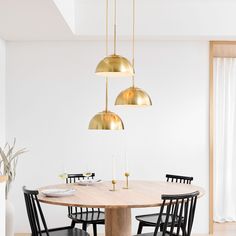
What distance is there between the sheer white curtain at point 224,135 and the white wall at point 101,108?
31.0 inches

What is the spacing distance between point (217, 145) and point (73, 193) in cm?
332

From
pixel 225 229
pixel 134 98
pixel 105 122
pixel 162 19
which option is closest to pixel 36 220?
pixel 105 122

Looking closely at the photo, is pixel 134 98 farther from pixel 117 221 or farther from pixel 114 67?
pixel 117 221

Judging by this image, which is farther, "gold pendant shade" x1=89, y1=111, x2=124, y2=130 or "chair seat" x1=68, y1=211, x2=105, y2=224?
"chair seat" x1=68, y1=211, x2=105, y2=224

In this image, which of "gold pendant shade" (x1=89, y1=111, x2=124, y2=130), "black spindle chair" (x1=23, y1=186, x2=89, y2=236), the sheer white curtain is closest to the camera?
"black spindle chair" (x1=23, y1=186, x2=89, y2=236)

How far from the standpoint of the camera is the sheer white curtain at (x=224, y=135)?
22.4ft

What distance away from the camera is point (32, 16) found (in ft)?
15.7

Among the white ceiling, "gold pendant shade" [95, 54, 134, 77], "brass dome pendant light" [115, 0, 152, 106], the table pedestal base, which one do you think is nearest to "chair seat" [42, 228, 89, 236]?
the table pedestal base

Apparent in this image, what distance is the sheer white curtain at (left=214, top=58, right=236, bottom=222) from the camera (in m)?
6.83

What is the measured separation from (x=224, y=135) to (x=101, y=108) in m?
1.85

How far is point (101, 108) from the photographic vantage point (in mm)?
6105

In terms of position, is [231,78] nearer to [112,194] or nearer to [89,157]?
[89,157]

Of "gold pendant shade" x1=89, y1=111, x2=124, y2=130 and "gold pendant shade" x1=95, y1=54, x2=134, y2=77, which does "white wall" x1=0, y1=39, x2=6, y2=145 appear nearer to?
"gold pendant shade" x1=89, y1=111, x2=124, y2=130

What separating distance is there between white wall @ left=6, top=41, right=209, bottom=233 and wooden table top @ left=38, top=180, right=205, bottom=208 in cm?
135
